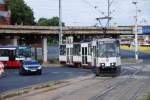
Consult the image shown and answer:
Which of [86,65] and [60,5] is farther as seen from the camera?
[60,5]

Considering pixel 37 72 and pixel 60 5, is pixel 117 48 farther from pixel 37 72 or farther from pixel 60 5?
pixel 60 5

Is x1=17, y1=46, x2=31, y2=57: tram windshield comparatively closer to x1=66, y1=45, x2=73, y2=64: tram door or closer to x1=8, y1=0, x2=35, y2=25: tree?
x1=66, y1=45, x2=73, y2=64: tram door

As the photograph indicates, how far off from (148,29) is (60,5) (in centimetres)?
3831

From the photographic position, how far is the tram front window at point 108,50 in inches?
1644

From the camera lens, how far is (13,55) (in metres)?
63.9

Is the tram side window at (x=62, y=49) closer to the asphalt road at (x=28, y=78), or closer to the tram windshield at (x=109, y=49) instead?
the asphalt road at (x=28, y=78)

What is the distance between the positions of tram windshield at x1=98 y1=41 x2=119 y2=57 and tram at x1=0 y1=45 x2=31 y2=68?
23.2 meters

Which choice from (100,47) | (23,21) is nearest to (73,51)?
(100,47)

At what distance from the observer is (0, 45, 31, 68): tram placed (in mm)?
63812

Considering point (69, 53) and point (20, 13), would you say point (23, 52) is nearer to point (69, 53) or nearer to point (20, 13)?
point (69, 53)

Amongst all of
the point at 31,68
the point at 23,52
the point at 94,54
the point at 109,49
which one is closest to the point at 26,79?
the point at 31,68

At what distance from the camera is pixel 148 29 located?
111062mm

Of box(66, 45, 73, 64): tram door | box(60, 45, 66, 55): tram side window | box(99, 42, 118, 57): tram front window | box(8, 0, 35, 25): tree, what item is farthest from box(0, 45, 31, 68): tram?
box(8, 0, 35, 25): tree

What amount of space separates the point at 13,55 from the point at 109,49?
2440cm
